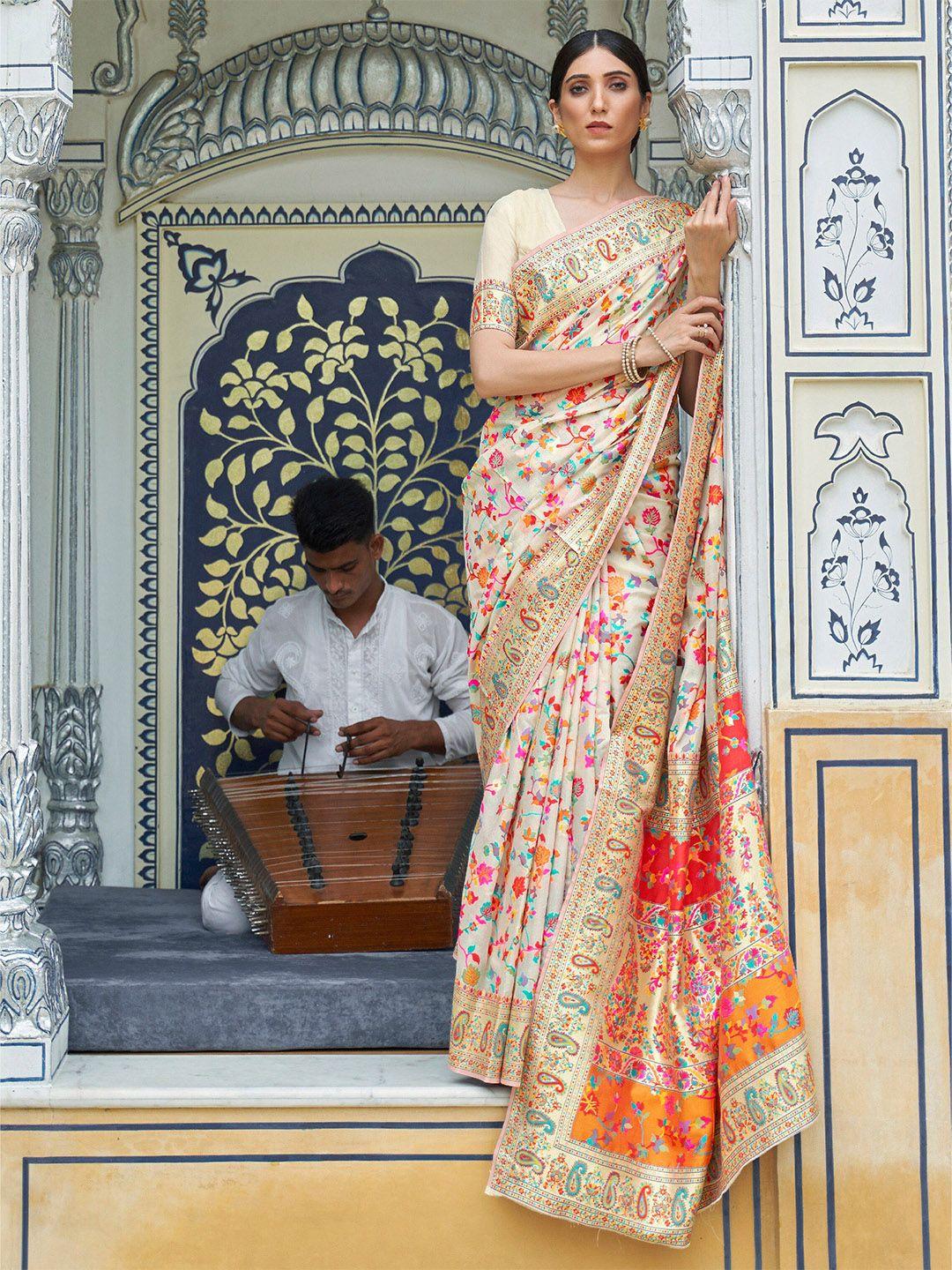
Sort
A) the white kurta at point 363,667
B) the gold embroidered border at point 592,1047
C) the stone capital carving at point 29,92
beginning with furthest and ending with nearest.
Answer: the white kurta at point 363,667, the stone capital carving at point 29,92, the gold embroidered border at point 592,1047

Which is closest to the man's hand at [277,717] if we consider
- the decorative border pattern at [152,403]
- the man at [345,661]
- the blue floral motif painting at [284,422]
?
the man at [345,661]

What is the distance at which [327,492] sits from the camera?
15.1 ft

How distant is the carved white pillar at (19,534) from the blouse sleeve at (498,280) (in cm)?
89

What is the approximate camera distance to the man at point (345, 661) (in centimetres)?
457

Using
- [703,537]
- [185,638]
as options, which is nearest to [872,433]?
[703,537]

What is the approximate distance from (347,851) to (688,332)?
152 cm

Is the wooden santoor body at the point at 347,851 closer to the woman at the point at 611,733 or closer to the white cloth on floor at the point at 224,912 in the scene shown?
the white cloth on floor at the point at 224,912

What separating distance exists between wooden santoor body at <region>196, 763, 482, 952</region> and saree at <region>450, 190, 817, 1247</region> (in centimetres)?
64

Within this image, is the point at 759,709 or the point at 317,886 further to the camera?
the point at 317,886

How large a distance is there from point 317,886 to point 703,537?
4.19 ft

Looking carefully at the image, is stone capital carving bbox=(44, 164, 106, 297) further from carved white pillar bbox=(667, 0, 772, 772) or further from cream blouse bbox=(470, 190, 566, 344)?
carved white pillar bbox=(667, 0, 772, 772)

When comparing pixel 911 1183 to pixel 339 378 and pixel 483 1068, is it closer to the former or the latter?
pixel 483 1068

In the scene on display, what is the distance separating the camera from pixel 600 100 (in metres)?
3.39

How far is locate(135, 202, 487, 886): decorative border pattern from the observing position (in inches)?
195
